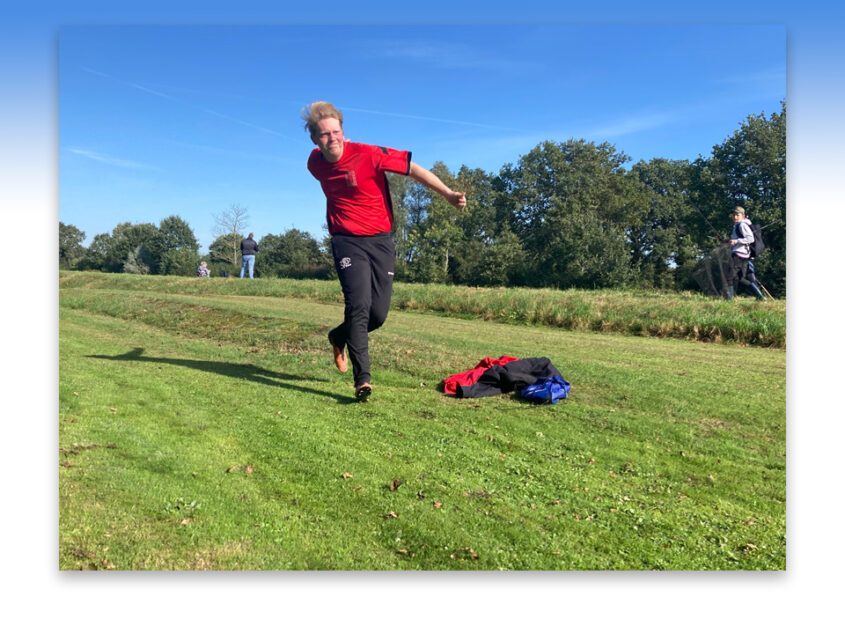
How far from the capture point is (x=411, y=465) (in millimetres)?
3822

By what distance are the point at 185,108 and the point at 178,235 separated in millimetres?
3078

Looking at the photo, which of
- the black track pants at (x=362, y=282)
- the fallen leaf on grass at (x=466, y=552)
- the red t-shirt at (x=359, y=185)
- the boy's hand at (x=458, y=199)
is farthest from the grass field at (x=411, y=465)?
the boy's hand at (x=458, y=199)

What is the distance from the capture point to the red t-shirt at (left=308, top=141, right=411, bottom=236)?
4.56 m

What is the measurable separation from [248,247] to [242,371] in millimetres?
1734

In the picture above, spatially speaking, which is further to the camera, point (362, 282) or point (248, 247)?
point (248, 247)

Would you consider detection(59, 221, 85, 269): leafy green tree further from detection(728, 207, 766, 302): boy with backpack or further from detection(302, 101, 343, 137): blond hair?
detection(728, 207, 766, 302): boy with backpack

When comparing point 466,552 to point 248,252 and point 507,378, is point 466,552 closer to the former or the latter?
point 507,378

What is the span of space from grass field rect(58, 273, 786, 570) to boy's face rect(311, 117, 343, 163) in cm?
194

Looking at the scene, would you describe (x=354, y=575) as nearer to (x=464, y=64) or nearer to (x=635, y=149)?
(x=464, y=64)

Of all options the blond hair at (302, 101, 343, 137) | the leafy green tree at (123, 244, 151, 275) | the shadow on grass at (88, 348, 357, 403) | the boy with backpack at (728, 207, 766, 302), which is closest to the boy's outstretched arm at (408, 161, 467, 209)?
the blond hair at (302, 101, 343, 137)

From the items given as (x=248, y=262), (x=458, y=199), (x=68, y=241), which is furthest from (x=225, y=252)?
(x=458, y=199)

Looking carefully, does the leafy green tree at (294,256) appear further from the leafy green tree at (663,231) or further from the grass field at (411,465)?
the leafy green tree at (663,231)

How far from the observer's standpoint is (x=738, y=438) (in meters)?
4.25

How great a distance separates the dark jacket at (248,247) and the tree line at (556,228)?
0.39 feet
